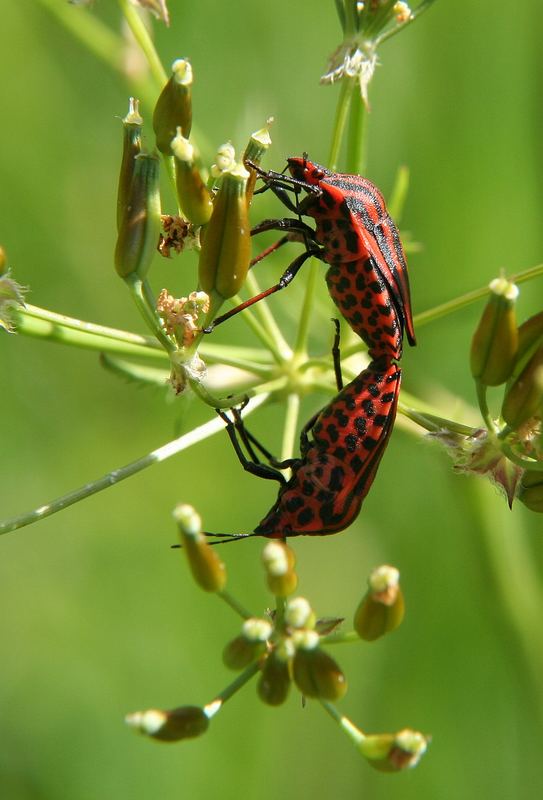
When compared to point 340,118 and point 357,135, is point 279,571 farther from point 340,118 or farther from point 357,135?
point 357,135

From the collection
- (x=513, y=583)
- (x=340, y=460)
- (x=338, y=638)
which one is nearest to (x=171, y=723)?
(x=338, y=638)

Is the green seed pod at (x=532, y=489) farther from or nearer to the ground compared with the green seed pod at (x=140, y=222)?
nearer to the ground

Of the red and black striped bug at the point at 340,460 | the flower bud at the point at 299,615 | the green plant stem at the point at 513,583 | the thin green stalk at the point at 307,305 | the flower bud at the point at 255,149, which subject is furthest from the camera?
the green plant stem at the point at 513,583

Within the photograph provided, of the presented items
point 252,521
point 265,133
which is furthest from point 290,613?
point 252,521

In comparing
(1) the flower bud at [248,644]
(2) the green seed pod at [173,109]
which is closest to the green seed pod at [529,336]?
(1) the flower bud at [248,644]

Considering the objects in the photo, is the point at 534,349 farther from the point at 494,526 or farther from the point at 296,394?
the point at 494,526

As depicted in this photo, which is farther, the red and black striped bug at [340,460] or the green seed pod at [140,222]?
the red and black striped bug at [340,460]

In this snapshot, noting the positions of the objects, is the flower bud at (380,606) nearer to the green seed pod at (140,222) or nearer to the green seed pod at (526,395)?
the green seed pod at (526,395)

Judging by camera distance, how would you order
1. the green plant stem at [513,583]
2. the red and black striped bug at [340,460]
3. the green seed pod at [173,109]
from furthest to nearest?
the green plant stem at [513,583] → the red and black striped bug at [340,460] → the green seed pod at [173,109]
